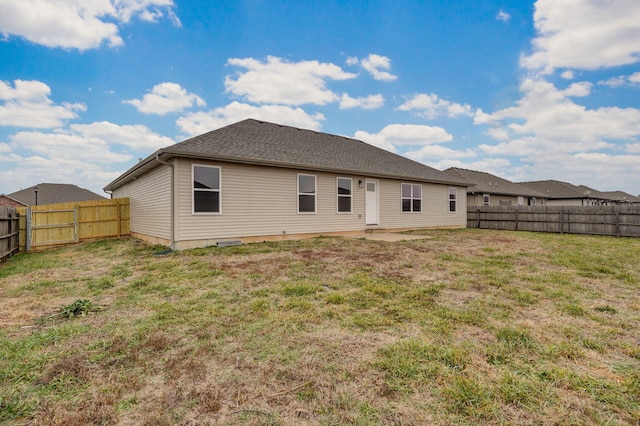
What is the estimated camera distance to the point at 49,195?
31.2 metres

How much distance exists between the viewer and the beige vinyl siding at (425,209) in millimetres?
13570

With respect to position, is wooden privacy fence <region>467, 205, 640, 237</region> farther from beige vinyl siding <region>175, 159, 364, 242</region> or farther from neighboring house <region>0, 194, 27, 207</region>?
neighboring house <region>0, 194, 27, 207</region>

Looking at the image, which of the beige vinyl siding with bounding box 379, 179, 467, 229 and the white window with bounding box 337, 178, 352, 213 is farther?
the beige vinyl siding with bounding box 379, 179, 467, 229

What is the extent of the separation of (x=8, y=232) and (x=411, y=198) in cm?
1535

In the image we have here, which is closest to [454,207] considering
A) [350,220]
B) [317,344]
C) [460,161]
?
[350,220]

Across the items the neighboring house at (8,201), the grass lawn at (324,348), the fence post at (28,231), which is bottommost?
the grass lawn at (324,348)

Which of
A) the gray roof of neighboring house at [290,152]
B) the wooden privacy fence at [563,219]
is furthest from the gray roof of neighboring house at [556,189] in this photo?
the gray roof of neighboring house at [290,152]

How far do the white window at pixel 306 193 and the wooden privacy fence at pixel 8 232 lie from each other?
8.68 metres

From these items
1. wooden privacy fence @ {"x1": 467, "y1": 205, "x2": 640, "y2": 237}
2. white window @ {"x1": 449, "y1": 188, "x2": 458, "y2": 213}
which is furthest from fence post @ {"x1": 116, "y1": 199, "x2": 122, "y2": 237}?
wooden privacy fence @ {"x1": 467, "y1": 205, "x2": 640, "y2": 237}

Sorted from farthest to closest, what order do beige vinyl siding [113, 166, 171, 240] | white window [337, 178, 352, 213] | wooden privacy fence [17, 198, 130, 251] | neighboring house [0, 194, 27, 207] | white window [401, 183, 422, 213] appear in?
neighboring house [0, 194, 27, 207]
white window [401, 183, 422, 213]
white window [337, 178, 352, 213]
wooden privacy fence [17, 198, 130, 251]
beige vinyl siding [113, 166, 171, 240]

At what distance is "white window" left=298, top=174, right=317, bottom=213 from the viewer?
1097 cm

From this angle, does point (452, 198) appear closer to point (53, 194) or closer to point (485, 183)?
point (485, 183)

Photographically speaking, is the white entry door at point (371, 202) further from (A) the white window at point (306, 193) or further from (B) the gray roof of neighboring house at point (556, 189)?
(B) the gray roof of neighboring house at point (556, 189)

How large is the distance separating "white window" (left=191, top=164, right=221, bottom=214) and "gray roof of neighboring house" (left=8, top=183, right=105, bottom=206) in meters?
30.3
